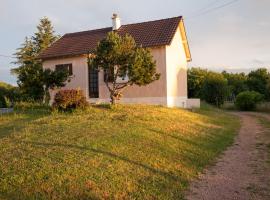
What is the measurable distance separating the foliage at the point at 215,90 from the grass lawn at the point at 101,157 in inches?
1156

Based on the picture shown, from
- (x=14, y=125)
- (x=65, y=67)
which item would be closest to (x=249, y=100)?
(x=65, y=67)

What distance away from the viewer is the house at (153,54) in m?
25.4

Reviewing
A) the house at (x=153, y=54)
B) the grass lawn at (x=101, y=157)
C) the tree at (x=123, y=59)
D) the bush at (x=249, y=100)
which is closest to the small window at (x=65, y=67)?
the house at (x=153, y=54)

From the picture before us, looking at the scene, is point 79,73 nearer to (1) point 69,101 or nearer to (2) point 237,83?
(1) point 69,101

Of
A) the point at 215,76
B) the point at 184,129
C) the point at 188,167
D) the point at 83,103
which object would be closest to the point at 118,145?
the point at 188,167

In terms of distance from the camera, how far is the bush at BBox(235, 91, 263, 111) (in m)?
40.3

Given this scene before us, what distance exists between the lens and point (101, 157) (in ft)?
31.0

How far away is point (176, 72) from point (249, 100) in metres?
15.9

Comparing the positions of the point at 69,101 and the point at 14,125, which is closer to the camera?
the point at 14,125

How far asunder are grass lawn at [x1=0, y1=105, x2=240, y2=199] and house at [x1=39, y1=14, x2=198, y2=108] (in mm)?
9854

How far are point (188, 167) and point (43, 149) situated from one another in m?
3.95

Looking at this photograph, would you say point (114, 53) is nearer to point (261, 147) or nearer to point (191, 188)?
point (261, 147)

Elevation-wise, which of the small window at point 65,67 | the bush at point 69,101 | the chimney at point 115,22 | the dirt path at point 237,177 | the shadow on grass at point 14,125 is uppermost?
the chimney at point 115,22

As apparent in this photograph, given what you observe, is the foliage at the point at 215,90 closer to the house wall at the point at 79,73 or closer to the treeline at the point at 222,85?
the treeline at the point at 222,85
